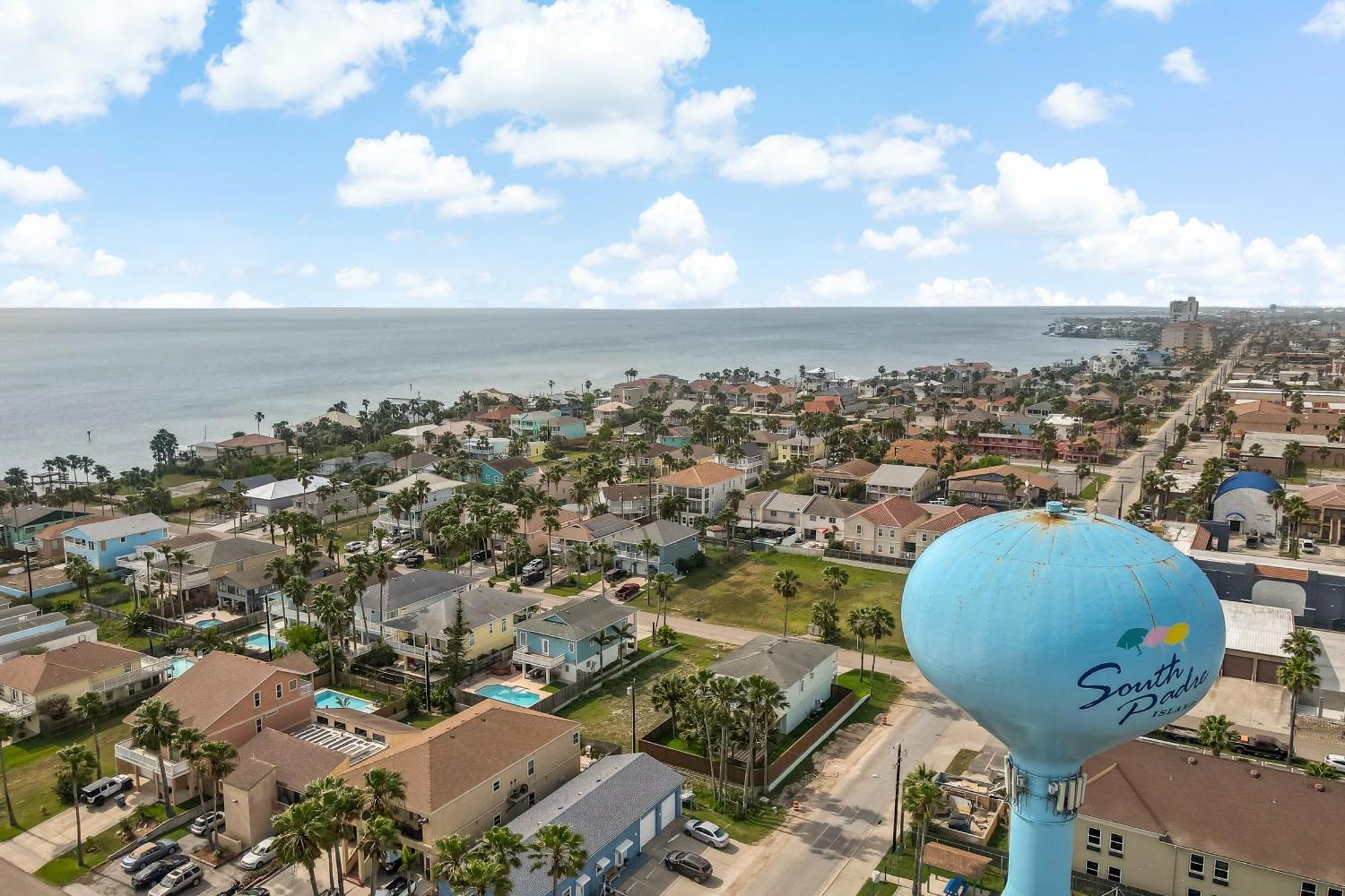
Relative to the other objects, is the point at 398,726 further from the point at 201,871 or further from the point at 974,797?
the point at 974,797

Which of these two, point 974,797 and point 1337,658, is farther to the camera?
point 1337,658

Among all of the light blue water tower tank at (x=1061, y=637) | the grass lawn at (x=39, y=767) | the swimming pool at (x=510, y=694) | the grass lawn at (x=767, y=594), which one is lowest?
the grass lawn at (x=39, y=767)

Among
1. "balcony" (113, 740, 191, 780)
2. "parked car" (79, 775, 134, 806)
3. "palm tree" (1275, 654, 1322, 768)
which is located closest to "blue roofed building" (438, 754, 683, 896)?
"balcony" (113, 740, 191, 780)

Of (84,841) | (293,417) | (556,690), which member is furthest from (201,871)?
(293,417)

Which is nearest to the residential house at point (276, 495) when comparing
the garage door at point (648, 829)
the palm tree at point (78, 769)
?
the palm tree at point (78, 769)

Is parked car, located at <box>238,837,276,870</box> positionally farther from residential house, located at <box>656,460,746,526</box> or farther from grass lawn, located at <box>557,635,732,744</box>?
residential house, located at <box>656,460,746,526</box>

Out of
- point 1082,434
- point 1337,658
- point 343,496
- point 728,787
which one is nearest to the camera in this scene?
point 728,787

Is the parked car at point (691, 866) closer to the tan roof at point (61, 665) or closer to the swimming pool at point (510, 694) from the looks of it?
the swimming pool at point (510, 694)
